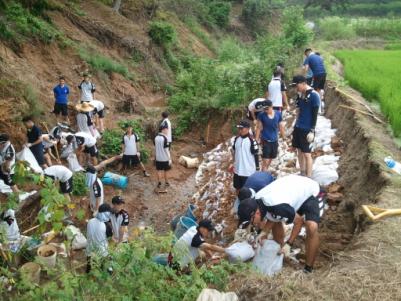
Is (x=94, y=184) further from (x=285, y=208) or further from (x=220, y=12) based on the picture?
(x=220, y=12)

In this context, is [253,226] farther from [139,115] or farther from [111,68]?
[111,68]

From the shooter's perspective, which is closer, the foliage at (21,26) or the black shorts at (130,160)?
the black shorts at (130,160)

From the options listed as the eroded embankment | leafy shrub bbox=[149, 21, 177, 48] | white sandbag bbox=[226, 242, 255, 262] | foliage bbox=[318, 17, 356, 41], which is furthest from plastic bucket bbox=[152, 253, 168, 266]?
foliage bbox=[318, 17, 356, 41]

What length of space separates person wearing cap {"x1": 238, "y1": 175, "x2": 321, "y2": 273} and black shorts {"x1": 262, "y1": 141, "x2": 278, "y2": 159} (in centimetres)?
234

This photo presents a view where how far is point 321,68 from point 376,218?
523 centimetres

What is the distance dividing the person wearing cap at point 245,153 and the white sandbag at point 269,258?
6.22 feet

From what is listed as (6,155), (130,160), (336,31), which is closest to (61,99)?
(130,160)

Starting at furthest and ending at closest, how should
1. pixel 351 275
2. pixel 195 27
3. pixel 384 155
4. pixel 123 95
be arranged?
pixel 195 27 → pixel 123 95 → pixel 384 155 → pixel 351 275

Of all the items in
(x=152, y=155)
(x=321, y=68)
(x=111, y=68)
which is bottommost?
(x=152, y=155)

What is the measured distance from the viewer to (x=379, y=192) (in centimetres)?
582

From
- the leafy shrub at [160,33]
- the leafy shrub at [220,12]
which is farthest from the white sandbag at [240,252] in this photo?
the leafy shrub at [220,12]

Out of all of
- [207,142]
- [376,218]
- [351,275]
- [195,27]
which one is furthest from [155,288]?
[195,27]

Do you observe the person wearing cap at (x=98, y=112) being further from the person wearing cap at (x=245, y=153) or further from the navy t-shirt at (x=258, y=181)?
the navy t-shirt at (x=258, y=181)

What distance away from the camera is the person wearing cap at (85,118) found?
991 centimetres
